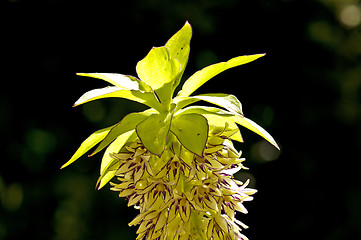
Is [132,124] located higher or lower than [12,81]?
higher

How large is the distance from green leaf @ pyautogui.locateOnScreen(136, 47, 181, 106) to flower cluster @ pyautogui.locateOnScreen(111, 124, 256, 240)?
0.10 m

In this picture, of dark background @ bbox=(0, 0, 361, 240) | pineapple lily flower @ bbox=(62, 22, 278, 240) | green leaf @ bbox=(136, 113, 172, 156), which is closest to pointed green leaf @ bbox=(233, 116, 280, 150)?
pineapple lily flower @ bbox=(62, 22, 278, 240)

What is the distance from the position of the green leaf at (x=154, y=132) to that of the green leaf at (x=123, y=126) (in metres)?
0.03

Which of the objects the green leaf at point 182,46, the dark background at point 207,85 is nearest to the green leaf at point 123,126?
the green leaf at point 182,46

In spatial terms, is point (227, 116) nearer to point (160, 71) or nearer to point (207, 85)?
point (160, 71)

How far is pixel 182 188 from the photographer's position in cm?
101

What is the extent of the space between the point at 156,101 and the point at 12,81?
2202 mm

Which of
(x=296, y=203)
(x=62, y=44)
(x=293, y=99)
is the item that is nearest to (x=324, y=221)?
(x=296, y=203)

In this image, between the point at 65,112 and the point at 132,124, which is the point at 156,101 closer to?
the point at 132,124

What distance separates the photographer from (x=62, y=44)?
299 centimetres

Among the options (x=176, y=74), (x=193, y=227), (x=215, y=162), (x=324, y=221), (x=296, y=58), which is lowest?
(x=324, y=221)

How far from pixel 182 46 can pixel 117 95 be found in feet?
0.55

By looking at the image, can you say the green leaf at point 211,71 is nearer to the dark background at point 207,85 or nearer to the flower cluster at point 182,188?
the flower cluster at point 182,188

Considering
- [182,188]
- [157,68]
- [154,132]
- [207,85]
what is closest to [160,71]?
[157,68]
